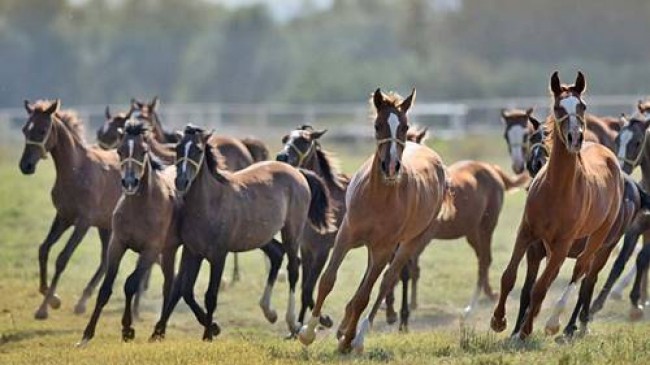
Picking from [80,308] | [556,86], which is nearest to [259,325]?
[80,308]

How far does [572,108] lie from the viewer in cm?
1150

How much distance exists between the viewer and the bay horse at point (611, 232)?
12.6 meters

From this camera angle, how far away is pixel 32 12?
65.8 m

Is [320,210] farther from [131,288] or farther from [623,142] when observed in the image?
[623,142]

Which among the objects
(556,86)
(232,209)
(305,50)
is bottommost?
(232,209)

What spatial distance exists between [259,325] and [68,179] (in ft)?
9.20

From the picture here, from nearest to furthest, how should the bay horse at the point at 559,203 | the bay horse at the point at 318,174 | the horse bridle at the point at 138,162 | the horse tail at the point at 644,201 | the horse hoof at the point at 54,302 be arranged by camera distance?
the bay horse at the point at 559,203, the horse bridle at the point at 138,162, the horse tail at the point at 644,201, the bay horse at the point at 318,174, the horse hoof at the point at 54,302

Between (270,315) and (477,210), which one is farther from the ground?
(477,210)

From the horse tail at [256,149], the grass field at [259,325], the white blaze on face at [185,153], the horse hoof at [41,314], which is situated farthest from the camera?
the horse tail at [256,149]

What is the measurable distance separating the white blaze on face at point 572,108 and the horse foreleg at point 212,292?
385 cm

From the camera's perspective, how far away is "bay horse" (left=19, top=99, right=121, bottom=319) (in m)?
16.2

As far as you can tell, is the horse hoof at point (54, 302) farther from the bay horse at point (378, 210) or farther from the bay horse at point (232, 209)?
the bay horse at point (378, 210)

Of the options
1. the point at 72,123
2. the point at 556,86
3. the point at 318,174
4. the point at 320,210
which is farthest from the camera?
the point at 72,123

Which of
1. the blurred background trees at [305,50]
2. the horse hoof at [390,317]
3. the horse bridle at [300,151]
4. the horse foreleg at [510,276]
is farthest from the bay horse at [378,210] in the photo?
the blurred background trees at [305,50]
